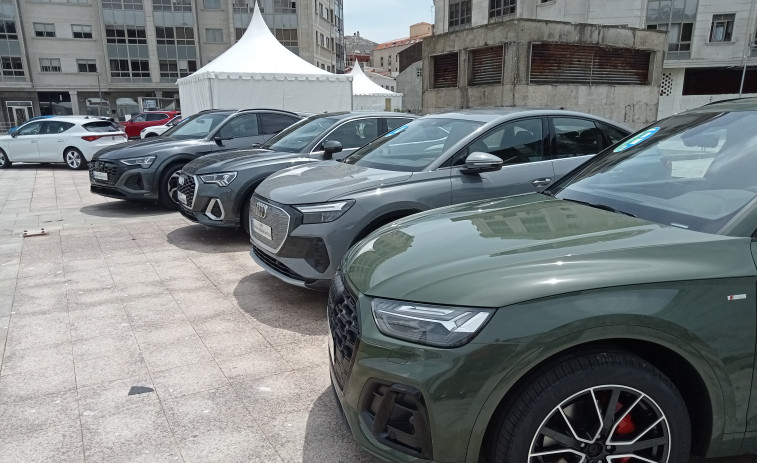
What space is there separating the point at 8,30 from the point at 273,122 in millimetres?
50054

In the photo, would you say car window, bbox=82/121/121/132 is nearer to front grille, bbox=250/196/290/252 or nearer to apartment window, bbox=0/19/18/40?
front grille, bbox=250/196/290/252

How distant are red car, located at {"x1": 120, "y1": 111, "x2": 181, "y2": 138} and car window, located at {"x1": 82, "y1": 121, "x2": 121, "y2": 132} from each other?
7.39 meters

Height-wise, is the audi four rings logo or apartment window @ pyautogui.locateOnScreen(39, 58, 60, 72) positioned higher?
apartment window @ pyautogui.locateOnScreen(39, 58, 60, 72)

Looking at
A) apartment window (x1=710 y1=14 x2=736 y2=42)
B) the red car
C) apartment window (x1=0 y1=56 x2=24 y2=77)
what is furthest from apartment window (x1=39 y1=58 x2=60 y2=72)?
apartment window (x1=710 y1=14 x2=736 y2=42)

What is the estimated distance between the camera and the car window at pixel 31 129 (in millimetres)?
15376

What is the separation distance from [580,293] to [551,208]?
3.22 ft

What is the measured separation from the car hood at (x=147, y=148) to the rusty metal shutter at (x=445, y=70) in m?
9.34

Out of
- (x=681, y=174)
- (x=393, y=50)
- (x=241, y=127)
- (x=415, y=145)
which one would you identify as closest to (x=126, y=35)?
(x=241, y=127)

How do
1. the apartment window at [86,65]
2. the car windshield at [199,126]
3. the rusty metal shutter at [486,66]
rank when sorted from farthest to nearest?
the apartment window at [86,65] → the rusty metal shutter at [486,66] → the car windshield at [199,126]

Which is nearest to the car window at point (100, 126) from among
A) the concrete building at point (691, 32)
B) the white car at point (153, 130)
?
the white car at point (153, 130)

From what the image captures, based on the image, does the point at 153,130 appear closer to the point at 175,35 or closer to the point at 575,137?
the point at 575,137

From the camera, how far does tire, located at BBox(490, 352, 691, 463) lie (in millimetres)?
1828

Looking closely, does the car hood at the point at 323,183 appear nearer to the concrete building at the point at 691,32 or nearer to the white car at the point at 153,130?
the white car at the point at 153,130

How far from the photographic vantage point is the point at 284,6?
5134cm
